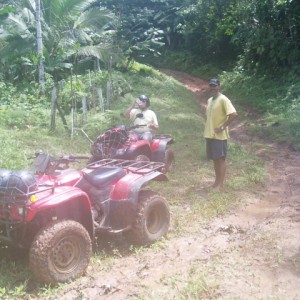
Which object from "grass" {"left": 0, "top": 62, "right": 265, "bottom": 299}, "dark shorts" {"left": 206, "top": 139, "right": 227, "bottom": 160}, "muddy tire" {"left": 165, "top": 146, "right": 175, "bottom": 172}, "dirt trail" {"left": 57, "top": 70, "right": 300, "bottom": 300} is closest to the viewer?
"dirt trail" {"left": 57, "top": 70, "right": 300, "bottom": 300}

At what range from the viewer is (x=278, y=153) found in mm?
9188

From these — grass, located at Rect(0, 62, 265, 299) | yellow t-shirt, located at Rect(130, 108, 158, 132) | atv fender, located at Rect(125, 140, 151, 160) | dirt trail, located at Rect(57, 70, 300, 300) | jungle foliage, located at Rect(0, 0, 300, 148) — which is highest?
jungle foliage, located at Rect(0, 0, 300, 148)

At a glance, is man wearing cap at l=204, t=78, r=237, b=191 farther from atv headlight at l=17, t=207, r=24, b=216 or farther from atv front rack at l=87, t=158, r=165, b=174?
atv headlight at l=17, t=207, r=24, b=216

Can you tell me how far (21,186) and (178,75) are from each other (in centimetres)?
2181

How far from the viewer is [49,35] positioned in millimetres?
15320

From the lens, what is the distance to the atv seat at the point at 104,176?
14.1 feet

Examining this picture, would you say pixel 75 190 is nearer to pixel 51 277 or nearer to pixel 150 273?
pixel 51 277

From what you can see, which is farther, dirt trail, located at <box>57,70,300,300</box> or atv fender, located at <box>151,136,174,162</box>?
atv fender, located at <box>151,136,174,162</box>

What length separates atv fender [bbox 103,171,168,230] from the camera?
4375mm

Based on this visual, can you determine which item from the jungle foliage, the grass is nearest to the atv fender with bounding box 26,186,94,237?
the grass

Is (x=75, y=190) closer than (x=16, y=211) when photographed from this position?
No

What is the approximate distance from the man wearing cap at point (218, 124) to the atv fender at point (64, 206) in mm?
2920

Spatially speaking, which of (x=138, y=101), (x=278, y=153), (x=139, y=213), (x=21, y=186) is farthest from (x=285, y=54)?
(x=21, y=186)

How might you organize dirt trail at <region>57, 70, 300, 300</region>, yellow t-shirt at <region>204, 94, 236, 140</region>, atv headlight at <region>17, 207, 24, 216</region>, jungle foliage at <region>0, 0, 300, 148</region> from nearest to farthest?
1. atv headlight at <region>17, 207, 24, 216</region>
2. dirt trail at <region>57, 70, 300, 300</region>
3. yellow t-shirt at <region>204, 94, 236, 140</region>
4. jungle foliage at <region>0, 0, 300, 148</region>
